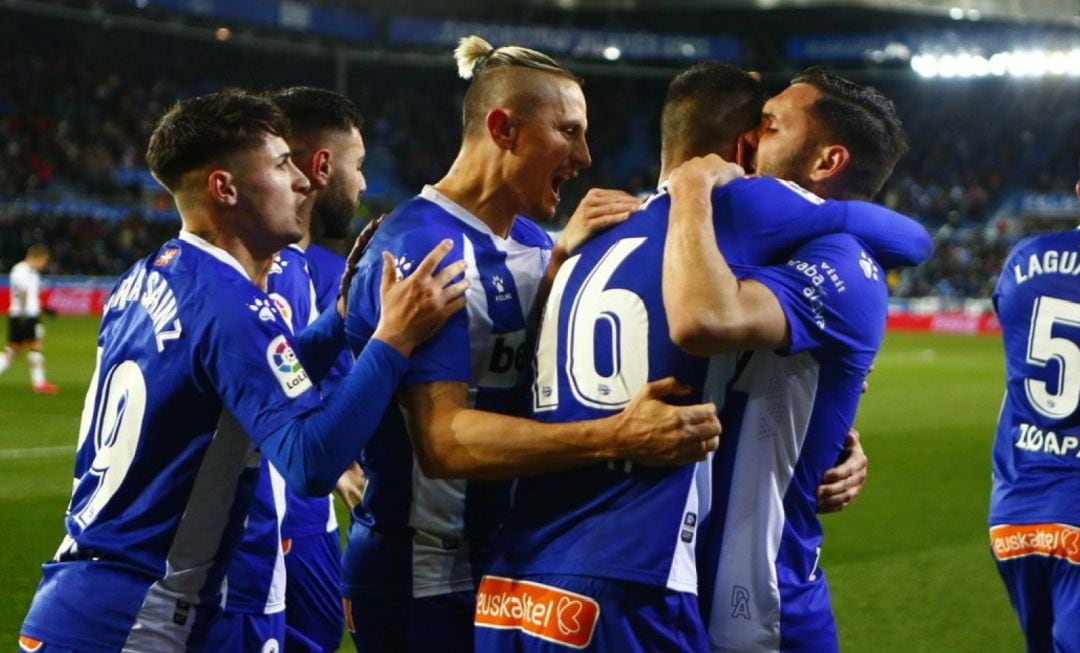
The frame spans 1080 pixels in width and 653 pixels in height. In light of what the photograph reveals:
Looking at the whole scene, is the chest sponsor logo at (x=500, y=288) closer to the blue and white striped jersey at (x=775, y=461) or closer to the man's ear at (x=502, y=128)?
the man's ear at (x=502, y=128)

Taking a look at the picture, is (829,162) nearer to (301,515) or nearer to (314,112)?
(301,515)

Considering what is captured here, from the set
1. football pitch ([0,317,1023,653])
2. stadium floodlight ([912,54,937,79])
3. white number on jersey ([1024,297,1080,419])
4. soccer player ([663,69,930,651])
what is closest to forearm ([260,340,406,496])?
soccer player ([663,69,930,651])

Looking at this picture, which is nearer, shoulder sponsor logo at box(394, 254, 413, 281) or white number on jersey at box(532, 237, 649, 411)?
white number on jersey at box(532, 237, 649, 411)

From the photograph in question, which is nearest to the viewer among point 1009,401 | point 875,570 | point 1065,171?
point 1009,401

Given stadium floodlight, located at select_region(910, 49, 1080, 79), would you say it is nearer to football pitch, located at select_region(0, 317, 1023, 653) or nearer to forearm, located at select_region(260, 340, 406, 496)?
football pitch, located at select_region(0, 317, 1023, 653)

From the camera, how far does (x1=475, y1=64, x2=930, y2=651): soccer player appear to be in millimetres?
2955

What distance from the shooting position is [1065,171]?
1679 inches

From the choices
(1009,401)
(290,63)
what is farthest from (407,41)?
(1009,401)

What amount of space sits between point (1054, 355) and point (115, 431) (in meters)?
3.29

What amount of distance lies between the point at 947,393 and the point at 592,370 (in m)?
19.1

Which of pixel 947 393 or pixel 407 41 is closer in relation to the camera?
pixel 947 393

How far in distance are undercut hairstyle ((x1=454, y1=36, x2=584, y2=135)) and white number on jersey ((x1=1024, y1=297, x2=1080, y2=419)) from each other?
2.11m

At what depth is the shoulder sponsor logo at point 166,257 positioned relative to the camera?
3.38 metres

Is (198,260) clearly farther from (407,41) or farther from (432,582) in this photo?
(407,41)
